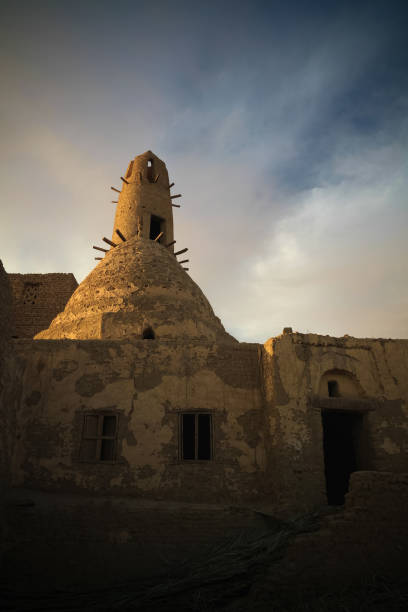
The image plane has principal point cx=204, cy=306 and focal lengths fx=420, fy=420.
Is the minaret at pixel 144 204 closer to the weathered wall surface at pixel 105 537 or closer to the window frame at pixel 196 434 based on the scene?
the window frame at pixel 196 434

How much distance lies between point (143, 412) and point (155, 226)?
392 inches

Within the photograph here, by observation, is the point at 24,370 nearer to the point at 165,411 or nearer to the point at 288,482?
the point at 165,411

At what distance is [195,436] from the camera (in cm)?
800

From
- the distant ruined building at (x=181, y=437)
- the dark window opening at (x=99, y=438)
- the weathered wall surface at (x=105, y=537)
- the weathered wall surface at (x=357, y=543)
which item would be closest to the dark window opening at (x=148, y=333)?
the distant ruined building at (x=181, y=437)

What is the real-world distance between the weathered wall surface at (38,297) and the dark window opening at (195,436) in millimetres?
9280


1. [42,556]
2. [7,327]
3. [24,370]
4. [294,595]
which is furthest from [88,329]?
[294,595]

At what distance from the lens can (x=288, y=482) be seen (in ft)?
23.6

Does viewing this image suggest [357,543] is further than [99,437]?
No

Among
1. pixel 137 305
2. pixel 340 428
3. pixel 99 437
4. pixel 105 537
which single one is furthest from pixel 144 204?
pixel 105 537

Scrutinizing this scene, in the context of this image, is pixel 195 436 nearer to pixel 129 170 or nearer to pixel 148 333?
pixel 148 333

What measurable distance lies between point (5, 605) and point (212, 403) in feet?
14.6

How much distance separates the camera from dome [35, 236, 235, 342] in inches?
412

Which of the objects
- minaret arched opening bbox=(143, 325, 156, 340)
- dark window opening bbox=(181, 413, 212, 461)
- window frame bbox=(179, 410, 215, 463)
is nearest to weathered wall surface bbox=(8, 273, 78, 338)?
minaret arched opening bbox=(143, 325, 156, 340)

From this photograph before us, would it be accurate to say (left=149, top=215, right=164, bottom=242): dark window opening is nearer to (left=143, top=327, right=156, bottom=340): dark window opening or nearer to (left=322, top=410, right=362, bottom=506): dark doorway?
(left=143, top=327, right=156, bottom=340): dark window opening
